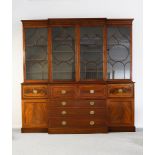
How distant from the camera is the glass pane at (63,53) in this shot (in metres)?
4.41

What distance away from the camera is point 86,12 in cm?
473

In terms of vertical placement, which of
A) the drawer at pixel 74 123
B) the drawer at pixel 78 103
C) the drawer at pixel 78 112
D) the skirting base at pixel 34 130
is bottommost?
the skirting base at pixel 34 130

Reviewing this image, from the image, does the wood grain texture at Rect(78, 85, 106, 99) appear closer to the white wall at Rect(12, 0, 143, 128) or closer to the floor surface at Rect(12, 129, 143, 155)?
the floor surface at Rect(12, 129, 143, 155)

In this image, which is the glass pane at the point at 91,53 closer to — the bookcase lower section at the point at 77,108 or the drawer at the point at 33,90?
the bookcase lower section at the point at 77,108

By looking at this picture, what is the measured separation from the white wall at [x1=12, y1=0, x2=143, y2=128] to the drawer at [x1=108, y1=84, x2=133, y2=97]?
391 mm

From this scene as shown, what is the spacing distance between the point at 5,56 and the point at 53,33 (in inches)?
147

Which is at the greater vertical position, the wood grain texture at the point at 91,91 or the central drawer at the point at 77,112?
the wood grain texture at the point at 91,91

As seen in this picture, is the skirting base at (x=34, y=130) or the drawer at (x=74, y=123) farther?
the skirting base at (x=34, y=130)

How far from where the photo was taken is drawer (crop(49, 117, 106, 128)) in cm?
432

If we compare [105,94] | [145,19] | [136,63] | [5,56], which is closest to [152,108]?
[145,19]

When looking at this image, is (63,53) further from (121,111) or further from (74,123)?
(121,111)

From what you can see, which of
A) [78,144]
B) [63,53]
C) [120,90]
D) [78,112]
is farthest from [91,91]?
[78,144]

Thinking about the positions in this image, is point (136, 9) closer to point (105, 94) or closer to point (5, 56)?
point (105, 94)

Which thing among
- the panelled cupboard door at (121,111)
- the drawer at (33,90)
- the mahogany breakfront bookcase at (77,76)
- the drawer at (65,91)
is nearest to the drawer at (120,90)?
the mahogany breakfront bookcase at (77,76)
